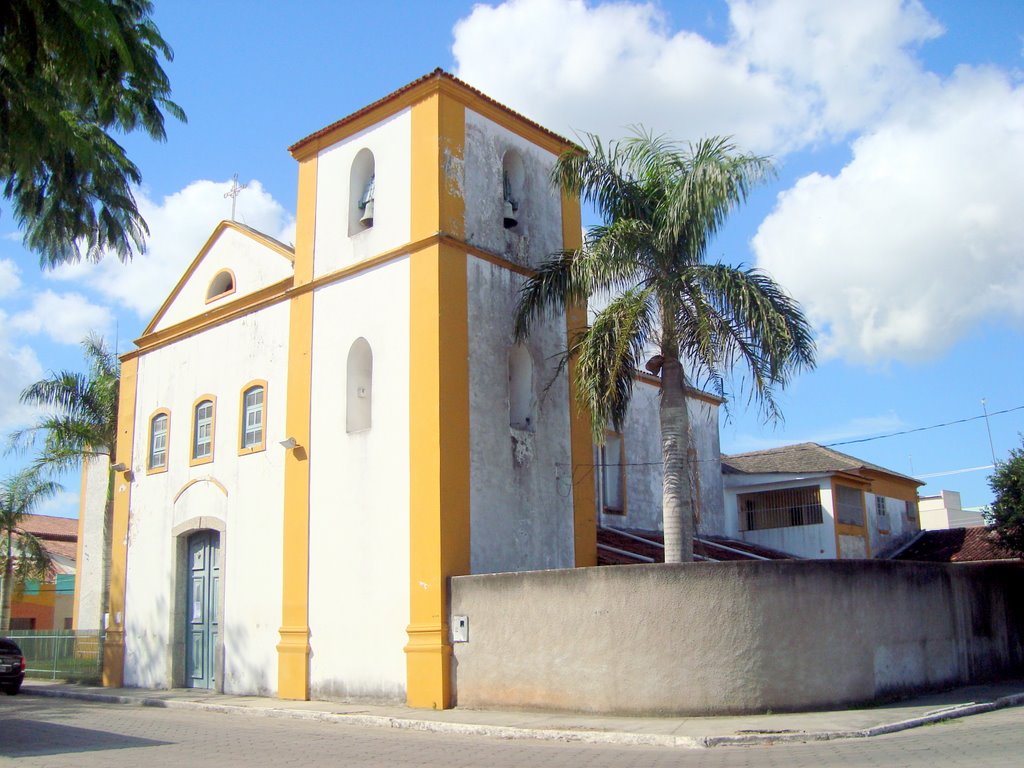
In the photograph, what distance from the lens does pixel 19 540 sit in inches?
1195

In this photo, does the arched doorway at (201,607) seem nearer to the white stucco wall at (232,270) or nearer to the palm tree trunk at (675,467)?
the white stucco wall at (232,270)

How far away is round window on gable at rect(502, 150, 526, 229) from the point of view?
17250 millimetres

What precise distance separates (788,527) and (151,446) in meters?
15.5

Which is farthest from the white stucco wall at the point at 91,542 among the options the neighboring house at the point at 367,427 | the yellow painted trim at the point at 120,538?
the neighboring house at the point at 367,427

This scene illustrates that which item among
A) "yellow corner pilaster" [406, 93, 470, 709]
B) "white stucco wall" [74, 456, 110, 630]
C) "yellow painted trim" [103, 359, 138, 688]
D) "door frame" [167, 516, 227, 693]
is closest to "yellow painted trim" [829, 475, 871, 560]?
"yellow corner pilaster" [406, 93, 470, 709]

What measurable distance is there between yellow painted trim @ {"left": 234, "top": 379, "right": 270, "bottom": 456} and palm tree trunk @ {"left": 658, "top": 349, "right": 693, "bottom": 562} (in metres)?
7.56

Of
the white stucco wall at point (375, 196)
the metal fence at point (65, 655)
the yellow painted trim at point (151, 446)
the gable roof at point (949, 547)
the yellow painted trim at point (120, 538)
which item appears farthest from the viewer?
the gable roof at point (949, 547)

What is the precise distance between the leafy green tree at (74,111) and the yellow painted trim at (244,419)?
447 cm

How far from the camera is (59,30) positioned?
10.1 metres

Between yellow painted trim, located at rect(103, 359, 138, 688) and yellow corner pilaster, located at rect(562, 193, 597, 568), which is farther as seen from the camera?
yellow painted trim, located at rect(103, 359, 138, 688)

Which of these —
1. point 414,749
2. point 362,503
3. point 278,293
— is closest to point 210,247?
point 278,293

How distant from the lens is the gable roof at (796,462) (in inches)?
1037

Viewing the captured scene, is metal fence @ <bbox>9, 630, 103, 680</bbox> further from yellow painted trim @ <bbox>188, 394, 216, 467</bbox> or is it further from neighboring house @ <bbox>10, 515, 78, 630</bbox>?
neighboring house @ <bbox>10, 515, 78, 630</bbox>

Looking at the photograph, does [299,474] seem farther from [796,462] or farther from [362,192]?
[796,462]
